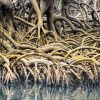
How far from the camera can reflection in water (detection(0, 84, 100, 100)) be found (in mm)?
9391

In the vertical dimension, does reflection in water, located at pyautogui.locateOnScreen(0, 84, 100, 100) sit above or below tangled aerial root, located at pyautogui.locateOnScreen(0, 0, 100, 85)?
below

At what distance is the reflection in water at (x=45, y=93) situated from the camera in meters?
9.39

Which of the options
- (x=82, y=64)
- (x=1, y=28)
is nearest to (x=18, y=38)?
(x=1, y=28)

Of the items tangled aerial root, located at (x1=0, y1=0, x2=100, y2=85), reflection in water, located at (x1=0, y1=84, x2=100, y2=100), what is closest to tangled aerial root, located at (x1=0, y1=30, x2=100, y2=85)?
tangled aerial root, located at (x1=0, y1=0, x2=100, y2=85)

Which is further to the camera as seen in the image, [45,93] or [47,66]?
[47,66]

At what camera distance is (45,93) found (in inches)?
385

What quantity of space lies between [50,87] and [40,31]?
309 cm

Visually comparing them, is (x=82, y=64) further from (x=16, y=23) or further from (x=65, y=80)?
(x=16, y=23)

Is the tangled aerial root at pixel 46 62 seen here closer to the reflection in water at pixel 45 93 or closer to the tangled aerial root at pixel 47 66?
the tangled aerial root at pixel 47 66

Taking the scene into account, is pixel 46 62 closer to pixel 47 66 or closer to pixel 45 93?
pixel 47 66

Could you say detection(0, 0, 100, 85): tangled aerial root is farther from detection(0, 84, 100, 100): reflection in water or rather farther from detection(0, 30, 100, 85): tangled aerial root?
detection(0, 84, 100, 100): reflection in water

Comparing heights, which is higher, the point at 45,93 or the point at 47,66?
the point at 47,66

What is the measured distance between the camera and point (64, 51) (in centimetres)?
1109

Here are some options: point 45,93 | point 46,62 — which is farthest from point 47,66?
point 45,93
